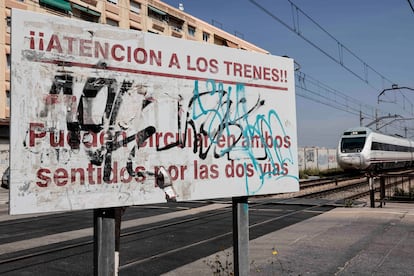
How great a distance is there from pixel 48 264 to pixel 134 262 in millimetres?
1294

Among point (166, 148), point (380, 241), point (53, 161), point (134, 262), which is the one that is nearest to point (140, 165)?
point (166, 148)

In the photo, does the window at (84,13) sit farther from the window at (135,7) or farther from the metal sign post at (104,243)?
the metal sign post at (104,243)

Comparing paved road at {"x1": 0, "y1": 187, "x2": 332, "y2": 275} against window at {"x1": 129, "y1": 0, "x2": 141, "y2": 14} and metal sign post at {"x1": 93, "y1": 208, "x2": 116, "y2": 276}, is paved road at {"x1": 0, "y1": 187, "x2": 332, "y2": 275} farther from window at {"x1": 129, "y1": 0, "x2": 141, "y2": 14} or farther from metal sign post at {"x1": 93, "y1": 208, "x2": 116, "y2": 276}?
window at {"x1": 129, "y1": 0, "x2": 141, "y2": 14}

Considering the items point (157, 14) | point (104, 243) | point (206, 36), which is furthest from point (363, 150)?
point (206, 36)

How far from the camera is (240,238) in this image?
3.30 m

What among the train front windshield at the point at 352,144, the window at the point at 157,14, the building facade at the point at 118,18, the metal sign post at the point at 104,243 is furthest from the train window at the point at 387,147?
the metal sign post at the point at 104,243

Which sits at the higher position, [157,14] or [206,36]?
[157,14]

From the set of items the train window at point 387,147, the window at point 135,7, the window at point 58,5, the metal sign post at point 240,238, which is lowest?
the metal sign post at point 240,238

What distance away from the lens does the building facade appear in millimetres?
28312

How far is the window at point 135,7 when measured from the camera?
41.7 metres

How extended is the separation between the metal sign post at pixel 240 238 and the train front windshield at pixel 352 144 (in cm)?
2627

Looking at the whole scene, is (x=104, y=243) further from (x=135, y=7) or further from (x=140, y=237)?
(x=135, y=7)

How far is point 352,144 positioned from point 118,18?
25444mm

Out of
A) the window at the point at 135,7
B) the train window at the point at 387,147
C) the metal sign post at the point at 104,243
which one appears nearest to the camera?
the metal sign post at the point at 104,243
